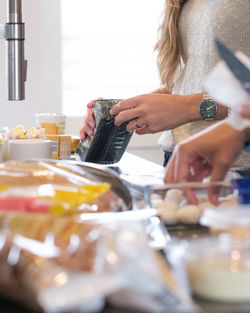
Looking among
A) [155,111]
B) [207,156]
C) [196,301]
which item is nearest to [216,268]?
[196,301]

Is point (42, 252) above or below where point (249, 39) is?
below

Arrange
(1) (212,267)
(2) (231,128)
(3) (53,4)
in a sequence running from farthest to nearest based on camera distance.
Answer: (3) (53,4), (2) (231,128), (1) (212,267)

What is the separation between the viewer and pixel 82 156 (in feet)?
5.63

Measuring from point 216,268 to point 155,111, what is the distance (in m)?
1.22

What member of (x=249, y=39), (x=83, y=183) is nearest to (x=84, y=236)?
(x=83, y=183)

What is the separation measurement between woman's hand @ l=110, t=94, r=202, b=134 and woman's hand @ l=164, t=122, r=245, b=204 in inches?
26.5

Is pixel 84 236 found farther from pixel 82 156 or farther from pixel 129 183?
pixel 82 156

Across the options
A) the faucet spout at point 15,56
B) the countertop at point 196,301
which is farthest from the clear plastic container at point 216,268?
the faucet spout at point 15,56

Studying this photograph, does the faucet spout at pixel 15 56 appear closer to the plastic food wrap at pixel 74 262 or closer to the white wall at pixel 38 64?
the plastic food wrap at pixel 74 262

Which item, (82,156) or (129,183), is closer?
(129,183)

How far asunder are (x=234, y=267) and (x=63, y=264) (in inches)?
6.2

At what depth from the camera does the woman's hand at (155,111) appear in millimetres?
1676

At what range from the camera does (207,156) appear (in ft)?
3.16

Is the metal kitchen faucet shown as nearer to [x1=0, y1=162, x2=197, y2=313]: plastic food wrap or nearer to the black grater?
the black grater
